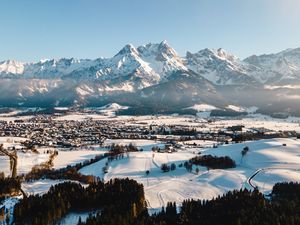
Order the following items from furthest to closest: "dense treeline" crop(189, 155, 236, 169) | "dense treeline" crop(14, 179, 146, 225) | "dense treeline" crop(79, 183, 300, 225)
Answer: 1. "dense treeline" crop(189, 155, 236, 169)
2. "dense treeline" crop(14, 179, 146, 225)
3. "dense treeline" crop(79, 183, 300, 225)

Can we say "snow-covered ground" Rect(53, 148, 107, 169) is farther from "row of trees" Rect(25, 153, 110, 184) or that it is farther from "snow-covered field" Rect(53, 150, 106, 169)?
"row of trees" Rect(25, 153, 110, 184)

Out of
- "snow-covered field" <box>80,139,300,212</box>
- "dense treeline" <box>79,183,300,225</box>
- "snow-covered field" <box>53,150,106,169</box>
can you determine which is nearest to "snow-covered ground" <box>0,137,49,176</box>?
"snow-covered field" <box>53,150,106,169</box>

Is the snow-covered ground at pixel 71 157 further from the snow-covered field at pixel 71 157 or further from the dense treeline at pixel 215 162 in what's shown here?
the dense treeline at pixel 215 162

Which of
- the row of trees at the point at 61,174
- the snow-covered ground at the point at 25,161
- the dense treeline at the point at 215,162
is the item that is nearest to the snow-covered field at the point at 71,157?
the snow-covered ground at the point at 25,161

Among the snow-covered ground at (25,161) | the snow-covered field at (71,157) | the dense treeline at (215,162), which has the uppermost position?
the dense treeline at (215,162)

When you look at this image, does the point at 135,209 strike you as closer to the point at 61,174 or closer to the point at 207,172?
the point at 61,174

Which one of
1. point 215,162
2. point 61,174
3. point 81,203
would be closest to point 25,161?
point 61,174

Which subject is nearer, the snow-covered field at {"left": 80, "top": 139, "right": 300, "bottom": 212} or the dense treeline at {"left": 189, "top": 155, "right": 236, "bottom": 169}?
Answer: the snow-covered field at {"left": 80, "top": 139, "right": 300, "bottom": 212}
